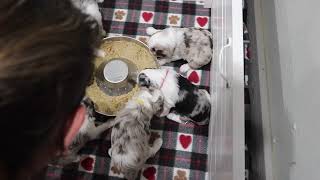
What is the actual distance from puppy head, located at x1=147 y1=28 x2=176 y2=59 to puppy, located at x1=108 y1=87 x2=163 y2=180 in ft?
0.80

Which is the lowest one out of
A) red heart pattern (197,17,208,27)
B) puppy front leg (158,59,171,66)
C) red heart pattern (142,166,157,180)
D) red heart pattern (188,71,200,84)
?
red heart pattern (142,166,157,180)

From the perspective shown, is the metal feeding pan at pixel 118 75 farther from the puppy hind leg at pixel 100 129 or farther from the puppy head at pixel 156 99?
the puppy head at pixel 156 99

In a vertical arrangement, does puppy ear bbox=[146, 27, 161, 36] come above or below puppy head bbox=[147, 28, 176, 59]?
above

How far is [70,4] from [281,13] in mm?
754

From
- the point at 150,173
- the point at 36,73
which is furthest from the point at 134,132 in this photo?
the point at 36,73

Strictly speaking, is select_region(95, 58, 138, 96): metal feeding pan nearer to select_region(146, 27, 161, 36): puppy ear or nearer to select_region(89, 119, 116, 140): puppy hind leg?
select_region(89, 119, 116, 140): puppy hind leg

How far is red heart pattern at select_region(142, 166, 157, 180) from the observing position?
1.49m

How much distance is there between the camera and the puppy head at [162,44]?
154cm

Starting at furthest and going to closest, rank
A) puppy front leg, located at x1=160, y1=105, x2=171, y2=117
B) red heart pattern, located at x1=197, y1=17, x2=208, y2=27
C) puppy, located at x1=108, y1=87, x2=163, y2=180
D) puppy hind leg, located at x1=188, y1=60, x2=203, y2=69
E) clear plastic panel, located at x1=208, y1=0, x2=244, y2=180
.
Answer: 1. red heart pattern, located at x1=197, y1=17, x2=208, y2=27
2. puppy hind leg, located at x1=188, y1=60, x2=203, y2=69
3. puppy front leg, located at x1=160, y1=105, x2=171, y2=117
4. puppy, located at x1=108, y1=87, x2=163, y2=180
5. clear plastic panel, located at x1=208, y1=0, x2=244, y2=180

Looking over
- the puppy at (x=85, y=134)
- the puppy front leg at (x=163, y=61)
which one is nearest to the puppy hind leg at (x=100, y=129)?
the puppy at (x=85, y=134)

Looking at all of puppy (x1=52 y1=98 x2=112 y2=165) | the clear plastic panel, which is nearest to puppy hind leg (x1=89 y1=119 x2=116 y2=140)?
puppy (x1=52 y1=98 x2=112 y2=165)

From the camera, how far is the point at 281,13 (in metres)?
1.12

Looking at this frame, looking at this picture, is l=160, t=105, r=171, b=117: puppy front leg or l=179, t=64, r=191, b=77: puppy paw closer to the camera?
l=160, t=105, r=171, b=117: puppy front leg

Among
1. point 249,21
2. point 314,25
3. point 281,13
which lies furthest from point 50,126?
point 249,21
